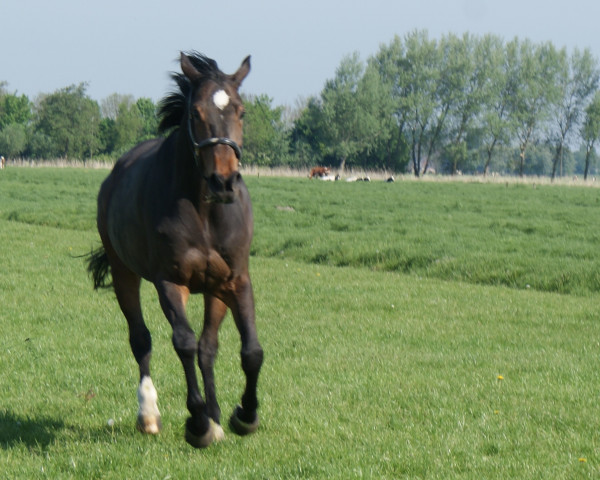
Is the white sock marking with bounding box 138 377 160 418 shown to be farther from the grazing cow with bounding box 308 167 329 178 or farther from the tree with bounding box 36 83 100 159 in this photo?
the tree with bounding box 36 83 100 159

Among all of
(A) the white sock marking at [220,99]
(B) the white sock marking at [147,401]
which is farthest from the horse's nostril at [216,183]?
(B) the white sock marking at [147,401]

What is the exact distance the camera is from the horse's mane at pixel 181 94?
5445 millimetres

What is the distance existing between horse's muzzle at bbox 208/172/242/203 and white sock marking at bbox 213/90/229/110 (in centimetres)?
54

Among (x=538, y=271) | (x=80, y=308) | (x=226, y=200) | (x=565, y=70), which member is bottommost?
(x=80, y=308)

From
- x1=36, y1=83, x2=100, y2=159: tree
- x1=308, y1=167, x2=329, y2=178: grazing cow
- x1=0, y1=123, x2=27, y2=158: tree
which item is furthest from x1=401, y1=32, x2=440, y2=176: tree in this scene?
x1=0, y1=123, x2=27, y2=158: tree

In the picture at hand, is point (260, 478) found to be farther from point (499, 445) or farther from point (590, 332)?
point (590, 332)

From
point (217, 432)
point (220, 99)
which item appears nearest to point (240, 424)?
point (217, 432)

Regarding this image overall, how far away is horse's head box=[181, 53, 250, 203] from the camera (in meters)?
4.74

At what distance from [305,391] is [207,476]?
84.0 inches

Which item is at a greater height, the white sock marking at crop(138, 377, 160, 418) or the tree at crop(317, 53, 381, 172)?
the tree at crop(317, 53, 381, 172)

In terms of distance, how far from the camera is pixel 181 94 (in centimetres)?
601

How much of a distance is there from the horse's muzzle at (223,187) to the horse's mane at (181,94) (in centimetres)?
91

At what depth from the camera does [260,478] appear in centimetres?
510

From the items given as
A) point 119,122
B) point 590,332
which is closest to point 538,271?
Answer: point 590,332
